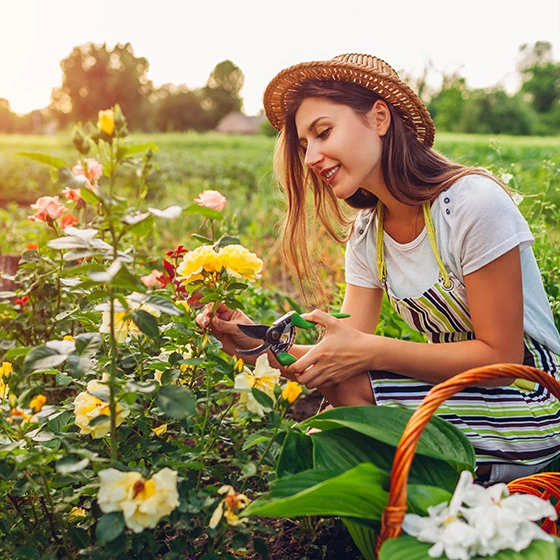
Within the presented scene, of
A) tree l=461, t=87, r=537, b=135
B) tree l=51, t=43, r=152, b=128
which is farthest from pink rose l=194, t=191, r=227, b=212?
tree l=51, t=43, r=152, b=128

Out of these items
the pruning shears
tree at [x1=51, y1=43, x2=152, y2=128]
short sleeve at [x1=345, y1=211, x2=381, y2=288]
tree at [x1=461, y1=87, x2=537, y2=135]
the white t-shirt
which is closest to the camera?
the pruning shears

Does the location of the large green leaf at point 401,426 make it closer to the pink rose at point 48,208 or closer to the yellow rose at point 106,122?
the yellow rose at point 106,122

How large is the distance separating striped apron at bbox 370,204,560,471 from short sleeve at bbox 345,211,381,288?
0.83ft

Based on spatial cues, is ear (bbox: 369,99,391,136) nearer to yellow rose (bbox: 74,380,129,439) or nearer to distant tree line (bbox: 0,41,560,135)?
yellow rose (bbox: 74,380,129,439)

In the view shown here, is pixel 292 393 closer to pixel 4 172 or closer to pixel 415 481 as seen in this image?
pixel 415 481

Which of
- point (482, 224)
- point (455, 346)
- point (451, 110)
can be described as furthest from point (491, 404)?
point (451, 110)

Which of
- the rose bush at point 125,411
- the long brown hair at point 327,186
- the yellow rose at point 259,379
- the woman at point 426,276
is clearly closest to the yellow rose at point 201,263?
the rose bush at point 125,411

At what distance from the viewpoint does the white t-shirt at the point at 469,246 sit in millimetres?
1586

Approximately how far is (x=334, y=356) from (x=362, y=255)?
20.1 inches

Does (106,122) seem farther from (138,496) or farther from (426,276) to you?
(426,276)

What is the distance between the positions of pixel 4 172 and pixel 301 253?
9142 millimetres

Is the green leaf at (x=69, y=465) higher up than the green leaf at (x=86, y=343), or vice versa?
the green leaf at (x=86, y=343)

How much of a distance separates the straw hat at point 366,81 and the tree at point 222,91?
50881mm

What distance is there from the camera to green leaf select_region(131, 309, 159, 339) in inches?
42.7
